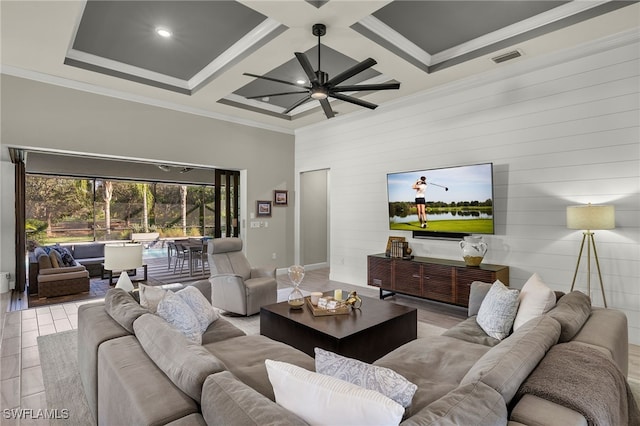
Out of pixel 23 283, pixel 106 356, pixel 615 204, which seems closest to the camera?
pixel 106 356

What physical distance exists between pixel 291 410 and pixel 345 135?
18.5ft

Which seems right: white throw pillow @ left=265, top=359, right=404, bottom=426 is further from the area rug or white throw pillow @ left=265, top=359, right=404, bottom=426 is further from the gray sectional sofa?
the area rug

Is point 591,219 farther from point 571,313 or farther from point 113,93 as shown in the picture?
point 113,93

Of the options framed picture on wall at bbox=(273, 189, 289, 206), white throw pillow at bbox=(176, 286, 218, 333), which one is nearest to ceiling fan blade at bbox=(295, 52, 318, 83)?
white throw pillow at bbox=(176, 286, 218, 333)

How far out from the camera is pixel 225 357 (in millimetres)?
2102

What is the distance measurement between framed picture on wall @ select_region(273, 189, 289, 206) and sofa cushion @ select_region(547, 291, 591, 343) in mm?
5521

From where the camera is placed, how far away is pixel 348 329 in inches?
106

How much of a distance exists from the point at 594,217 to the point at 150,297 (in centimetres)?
403

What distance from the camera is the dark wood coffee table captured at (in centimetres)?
262

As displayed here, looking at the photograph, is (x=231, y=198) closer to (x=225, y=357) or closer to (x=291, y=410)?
(x=225, y=357)

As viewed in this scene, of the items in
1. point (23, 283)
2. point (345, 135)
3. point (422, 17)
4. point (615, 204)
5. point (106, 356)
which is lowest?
point (23, 283)

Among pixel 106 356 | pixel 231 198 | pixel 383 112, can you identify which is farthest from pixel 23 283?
pixel 383 112

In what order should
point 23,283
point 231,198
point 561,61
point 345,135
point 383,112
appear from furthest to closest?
point 231,198 < point 345,135 < point 383,112 < point 23,283 < point 561,61

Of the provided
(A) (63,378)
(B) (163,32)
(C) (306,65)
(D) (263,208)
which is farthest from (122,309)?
(D) (263,208)
